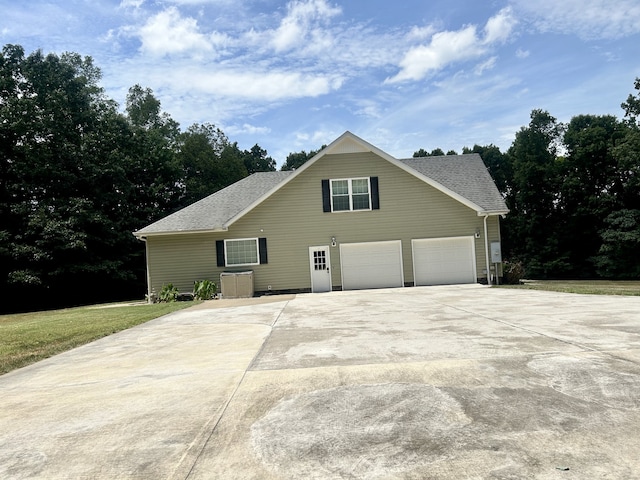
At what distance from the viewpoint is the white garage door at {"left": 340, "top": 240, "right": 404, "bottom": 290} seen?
725 inches

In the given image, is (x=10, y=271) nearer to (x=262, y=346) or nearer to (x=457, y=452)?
(x=262, y=346)

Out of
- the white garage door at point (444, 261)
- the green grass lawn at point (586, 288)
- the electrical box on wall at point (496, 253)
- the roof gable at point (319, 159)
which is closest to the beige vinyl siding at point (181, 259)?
the roof gable at point (319, 159)

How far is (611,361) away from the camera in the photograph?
4523 millimetres

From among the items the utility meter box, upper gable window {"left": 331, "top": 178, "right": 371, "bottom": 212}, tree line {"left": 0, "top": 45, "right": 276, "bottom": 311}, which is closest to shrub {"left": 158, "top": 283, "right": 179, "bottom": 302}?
the utility meter box

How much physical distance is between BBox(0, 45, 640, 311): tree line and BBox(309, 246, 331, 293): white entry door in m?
13.0

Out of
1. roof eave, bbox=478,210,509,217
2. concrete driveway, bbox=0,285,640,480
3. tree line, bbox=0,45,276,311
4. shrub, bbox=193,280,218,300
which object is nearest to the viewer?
concrete driveway, bbox=0,285,640,480

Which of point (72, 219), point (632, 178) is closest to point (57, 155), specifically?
point (72, 219)

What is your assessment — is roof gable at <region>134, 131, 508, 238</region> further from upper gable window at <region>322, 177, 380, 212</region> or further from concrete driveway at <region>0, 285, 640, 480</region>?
concrete driveway at <region>0, 285, 640, 480</region>

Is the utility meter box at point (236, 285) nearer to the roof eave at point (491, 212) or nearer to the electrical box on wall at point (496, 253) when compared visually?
the roof eave at point (491, 212)

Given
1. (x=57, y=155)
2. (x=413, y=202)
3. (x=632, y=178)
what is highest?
(x=57, y=155)

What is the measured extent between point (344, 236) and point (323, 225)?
0.96m

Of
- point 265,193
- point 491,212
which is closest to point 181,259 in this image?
point 265,193

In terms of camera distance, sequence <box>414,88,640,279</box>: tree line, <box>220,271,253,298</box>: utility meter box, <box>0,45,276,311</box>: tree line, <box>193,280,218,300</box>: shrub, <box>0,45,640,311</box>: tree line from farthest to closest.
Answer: <box>414,88,640,279</box>: tree line → <box>0,45,640,311</box>: tree line → <box>0,45,276,311</box>: tree line → <box>193,280,218,300</box>: shrub → <box>220,271,253,298</box>: utility meter box

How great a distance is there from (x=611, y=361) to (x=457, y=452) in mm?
2780
